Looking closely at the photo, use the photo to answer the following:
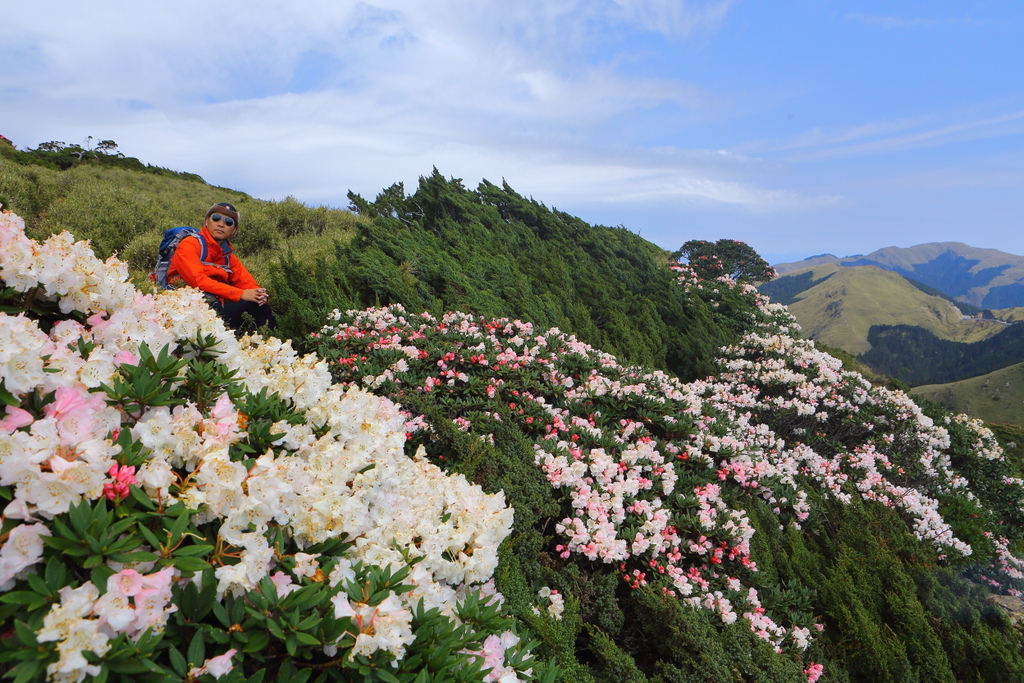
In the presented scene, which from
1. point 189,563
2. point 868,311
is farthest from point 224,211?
point 868,311

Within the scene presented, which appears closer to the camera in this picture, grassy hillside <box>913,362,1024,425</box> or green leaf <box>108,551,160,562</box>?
green leaf <box>108,551,160,562</box>

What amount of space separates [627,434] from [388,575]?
330cm

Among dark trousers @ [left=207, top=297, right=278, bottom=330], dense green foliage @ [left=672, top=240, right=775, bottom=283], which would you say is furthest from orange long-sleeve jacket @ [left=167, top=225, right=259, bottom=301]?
dense green foliage @ [left=672, top=240, right=775, bottom=283]

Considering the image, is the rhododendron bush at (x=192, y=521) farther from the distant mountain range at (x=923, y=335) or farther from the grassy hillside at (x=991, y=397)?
the grassy hillside at (x=991, y=397)

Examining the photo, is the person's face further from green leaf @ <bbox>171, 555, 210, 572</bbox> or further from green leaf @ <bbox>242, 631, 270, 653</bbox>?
green leaf @ <bbox>242, 631, 270, 653</bbox>

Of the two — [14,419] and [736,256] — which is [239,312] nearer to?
[14,419]

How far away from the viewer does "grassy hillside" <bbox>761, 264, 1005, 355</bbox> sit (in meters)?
123

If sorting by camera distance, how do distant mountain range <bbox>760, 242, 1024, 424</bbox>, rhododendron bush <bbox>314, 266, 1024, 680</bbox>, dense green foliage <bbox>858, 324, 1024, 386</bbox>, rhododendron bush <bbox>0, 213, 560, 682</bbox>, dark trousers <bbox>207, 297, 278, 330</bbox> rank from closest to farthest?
rhododendron bush <bbox>0, 213, 560, 682</bbox> → rhododendron bush <bbox>314, 266, 1024, 680</bbox> → dark trousers <bbox>207, 297, 278, 330</bbox> → distant mountain range <bbox>760, 242, 1024, 424</bbox> → dense green foliage <bbox>858, 324, 1024, 386</bbox>

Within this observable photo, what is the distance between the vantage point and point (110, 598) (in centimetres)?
122

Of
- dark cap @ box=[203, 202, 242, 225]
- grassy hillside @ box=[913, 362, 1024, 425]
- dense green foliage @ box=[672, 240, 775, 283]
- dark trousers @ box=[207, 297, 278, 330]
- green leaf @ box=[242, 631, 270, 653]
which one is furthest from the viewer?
grassy hillside @ box=[913, 362, 1024, 425]

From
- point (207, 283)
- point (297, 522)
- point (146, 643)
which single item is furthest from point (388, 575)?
point (207, 283)

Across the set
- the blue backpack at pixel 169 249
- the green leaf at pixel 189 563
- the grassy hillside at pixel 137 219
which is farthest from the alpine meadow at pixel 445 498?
the blue backpack at pixel 169 249

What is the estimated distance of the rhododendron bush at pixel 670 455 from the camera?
12.2 feet

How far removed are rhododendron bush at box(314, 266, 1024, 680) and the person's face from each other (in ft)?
4.15
